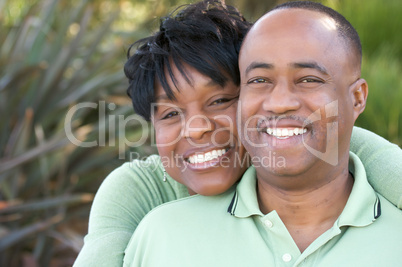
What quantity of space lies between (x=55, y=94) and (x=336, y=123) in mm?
3522

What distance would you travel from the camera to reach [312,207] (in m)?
2.08

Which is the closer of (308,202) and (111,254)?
(308,202)

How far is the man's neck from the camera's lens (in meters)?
2.06

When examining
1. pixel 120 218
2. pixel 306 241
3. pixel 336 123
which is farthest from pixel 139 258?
pixel 336 123

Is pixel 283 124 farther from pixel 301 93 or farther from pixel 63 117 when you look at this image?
pixel 63 117

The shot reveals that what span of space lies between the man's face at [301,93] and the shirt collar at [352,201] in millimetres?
131

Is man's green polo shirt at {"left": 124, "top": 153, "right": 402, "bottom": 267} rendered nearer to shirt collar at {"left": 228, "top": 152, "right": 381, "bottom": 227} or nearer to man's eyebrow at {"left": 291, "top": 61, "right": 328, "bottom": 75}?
shirt collar at {"left": 228, "top": 152, "right": 381, "bottom": 227}

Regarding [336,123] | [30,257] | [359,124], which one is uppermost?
[336,123]

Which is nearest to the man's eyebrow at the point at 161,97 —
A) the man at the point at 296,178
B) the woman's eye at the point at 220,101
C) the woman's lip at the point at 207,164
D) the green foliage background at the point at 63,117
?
the woman's eye at the point at 220,101

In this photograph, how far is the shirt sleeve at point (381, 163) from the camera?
6.73 feet

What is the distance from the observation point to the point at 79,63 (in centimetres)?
550

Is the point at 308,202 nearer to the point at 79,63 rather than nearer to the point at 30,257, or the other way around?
the point at 30,257

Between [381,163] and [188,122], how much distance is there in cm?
83

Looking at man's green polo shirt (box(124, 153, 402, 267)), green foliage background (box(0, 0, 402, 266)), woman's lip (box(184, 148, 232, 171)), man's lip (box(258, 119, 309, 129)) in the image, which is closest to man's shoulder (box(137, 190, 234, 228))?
man's green polo shirt (box(124, 153, 402, 267))
